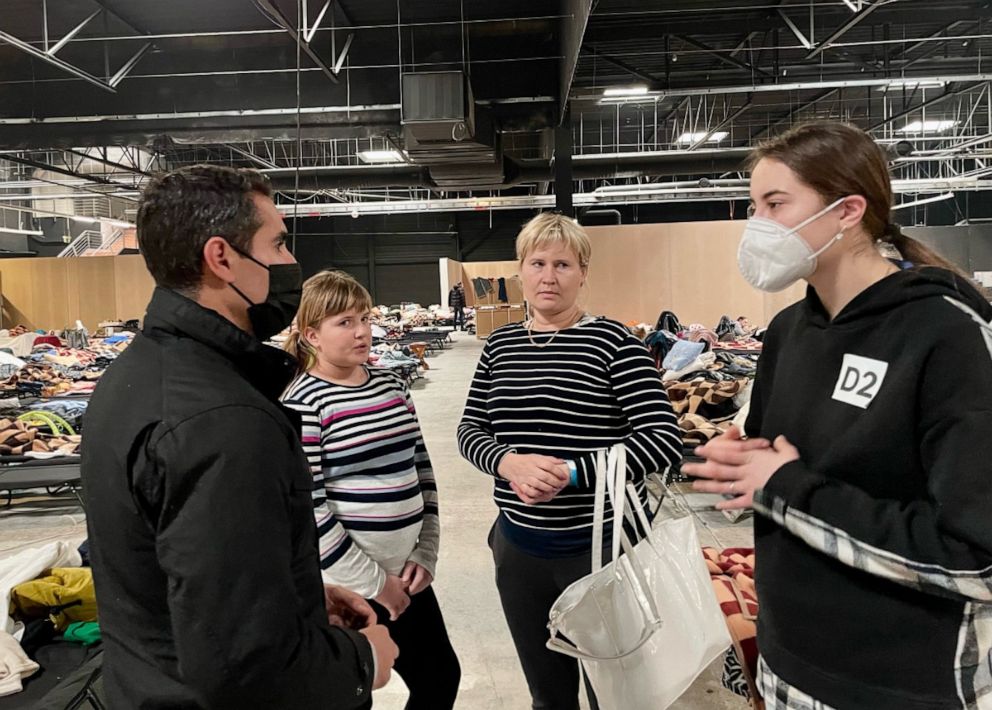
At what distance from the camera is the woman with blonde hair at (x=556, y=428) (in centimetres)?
154

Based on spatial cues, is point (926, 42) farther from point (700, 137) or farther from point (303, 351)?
point (303, 351)

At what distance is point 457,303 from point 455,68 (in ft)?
34.0

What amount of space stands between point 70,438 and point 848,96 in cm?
1209

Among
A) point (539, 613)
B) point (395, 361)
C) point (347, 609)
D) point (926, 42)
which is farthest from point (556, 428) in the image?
point (926, 42)

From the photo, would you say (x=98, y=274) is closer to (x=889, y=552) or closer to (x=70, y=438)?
(x=70, y=438)

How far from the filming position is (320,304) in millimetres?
1809

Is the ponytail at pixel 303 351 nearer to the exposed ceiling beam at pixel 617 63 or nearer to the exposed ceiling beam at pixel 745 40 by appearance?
the exposed ceiling beam at pixel 617 63

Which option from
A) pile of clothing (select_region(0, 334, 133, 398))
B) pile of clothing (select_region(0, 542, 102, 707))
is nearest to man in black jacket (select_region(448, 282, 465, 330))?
pile of clothing (select_region(0, 334, 133, 398))

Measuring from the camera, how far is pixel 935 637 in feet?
3.00

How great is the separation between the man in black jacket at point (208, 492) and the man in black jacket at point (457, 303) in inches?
681

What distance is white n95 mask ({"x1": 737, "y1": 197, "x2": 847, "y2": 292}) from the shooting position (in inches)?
42.1

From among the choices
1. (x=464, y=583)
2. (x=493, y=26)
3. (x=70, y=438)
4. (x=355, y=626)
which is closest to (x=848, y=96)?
(x=493, y=26)

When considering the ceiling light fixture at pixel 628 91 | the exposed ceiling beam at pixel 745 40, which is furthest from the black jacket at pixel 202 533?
the exposed ceiling beam at pixel 745 40

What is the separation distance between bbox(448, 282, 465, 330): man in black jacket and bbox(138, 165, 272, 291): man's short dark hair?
56.8 feet
